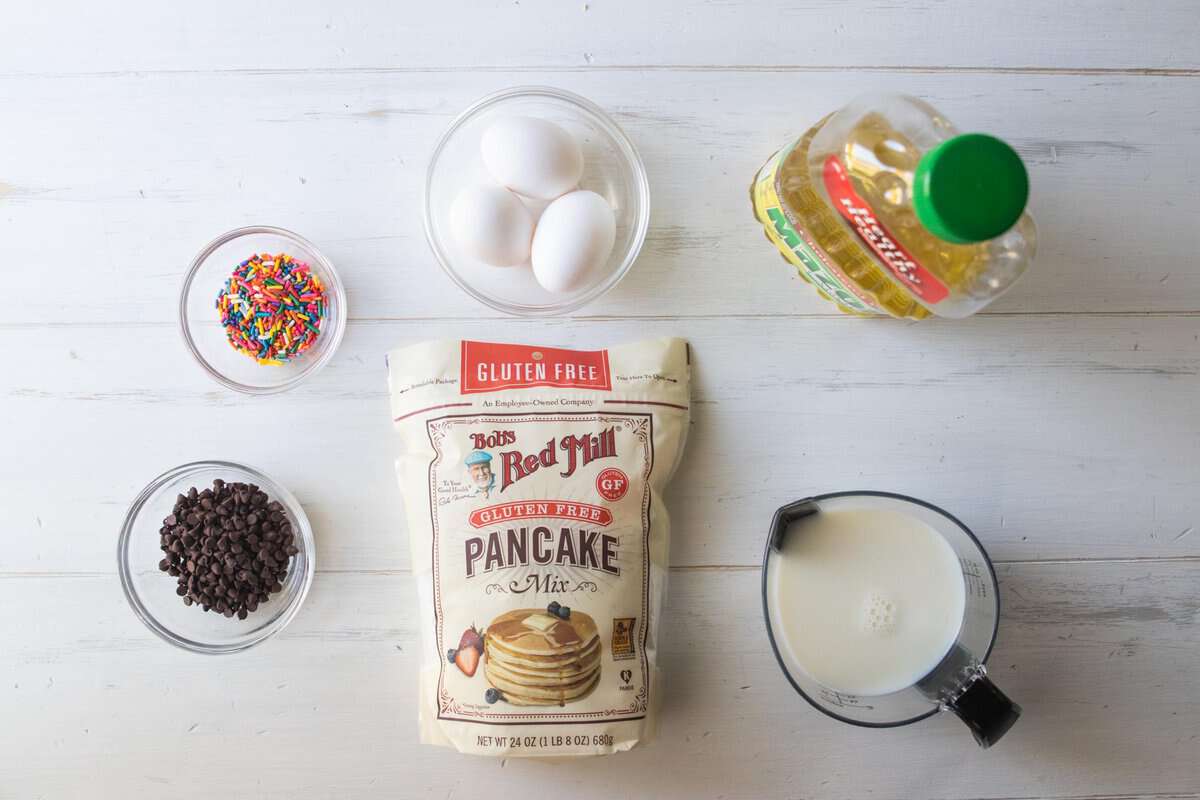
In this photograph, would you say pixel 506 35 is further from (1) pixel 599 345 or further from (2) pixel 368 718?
(2) pixel 368 718

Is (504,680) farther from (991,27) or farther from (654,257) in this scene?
(991,27)

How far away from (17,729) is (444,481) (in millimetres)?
615

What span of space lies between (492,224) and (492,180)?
120 mm

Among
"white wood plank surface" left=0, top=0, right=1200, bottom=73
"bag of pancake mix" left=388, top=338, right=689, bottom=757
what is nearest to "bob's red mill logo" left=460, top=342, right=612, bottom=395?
"bag of pancake mix" left=388, top=338, right=689, bottom=757

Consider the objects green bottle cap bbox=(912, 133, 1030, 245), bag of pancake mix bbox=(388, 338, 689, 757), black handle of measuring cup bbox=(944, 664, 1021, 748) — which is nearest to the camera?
green bottle cap bbox=(912, 133, 1030, 245)

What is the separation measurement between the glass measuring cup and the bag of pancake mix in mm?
154

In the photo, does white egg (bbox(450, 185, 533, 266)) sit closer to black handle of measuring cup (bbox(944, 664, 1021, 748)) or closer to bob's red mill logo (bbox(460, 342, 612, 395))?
bob's red mill logo (bbox(460, 342, 612, 395))

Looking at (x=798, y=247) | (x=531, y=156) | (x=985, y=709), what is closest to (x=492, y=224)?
(x=531, y=156)

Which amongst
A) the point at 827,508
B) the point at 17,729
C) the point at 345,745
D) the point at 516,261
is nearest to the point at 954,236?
the point at 827,508

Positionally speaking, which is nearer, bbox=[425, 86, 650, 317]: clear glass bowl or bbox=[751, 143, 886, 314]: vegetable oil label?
bbox=[751, 143, 886, 314]: vegetable oil label

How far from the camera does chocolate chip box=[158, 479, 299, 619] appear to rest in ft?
3.16

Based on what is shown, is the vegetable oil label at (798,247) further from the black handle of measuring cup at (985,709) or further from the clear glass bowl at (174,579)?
the clear glass bowl at (174,579)

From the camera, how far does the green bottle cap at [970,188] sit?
2.26 ft

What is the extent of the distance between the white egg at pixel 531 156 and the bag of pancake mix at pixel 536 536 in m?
0.18
